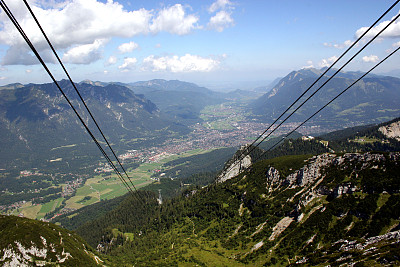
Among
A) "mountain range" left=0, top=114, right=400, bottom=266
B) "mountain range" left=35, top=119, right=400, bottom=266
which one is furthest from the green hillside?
"mountain range" left=35, top=119, right=400, bottom=266

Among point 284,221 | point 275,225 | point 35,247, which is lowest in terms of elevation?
point 275,225

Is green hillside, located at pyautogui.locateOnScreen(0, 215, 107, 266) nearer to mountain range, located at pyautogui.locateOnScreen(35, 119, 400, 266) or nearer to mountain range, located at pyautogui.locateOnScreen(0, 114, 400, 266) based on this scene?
mountain range, located at pyautogui.locateOnScreen(0, 114, 400, 266)

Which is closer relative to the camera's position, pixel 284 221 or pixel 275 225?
pixel 284 221

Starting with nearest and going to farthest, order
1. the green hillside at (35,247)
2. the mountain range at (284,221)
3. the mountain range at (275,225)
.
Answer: the mountain range at (284,221), the mountain range at (275,225), the green hillside at (35,247)

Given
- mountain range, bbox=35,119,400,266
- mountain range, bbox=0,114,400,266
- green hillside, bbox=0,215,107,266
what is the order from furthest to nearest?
1. green hillside, bbox=0,215,107,266
2. mountain range, bbox=0,114,400,266
3. mountain range, bbox=35,119,400,266

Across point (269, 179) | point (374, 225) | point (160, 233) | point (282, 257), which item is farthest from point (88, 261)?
point (374, 225)

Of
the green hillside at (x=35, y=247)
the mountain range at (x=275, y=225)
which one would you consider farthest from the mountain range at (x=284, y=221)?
the green hillside at (x=35, y=247)

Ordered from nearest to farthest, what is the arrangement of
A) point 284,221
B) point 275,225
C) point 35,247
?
point 35,247, point 284,221, point 275,225

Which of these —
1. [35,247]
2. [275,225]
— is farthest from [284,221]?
[35,247]

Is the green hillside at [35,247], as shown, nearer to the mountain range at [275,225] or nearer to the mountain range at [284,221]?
the mountain range at [275,225]

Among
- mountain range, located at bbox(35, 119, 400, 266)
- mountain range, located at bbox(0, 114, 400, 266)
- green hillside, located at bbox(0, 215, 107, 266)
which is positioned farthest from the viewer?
green hillside, located at bbox(0, 215, 107, 266)

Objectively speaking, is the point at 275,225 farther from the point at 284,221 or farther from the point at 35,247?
the point at 35,247

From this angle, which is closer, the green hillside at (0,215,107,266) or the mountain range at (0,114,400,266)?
the mountain range at (0,114,400,266)
